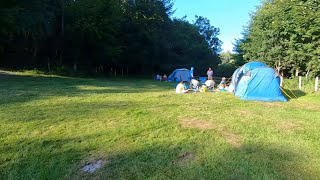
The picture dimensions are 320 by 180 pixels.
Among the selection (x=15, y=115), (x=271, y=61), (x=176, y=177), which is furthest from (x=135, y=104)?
(x=271, y=61)

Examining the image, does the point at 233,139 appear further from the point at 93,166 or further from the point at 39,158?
the point at 39,158

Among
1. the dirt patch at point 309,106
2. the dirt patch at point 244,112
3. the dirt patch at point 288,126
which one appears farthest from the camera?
the dirt patch at point 309,106

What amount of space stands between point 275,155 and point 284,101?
7.59 metres

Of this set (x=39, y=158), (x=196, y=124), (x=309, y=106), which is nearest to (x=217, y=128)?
(x=196, y=124)

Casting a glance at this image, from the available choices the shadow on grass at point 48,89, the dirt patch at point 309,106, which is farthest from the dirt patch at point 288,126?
the shadow on grass at point 48,89

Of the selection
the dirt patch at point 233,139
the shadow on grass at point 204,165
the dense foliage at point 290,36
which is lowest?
the shadow on grass at point 204,165

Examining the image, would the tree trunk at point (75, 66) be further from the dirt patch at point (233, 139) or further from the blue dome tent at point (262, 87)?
A: the dirt patch at point (233, 139)

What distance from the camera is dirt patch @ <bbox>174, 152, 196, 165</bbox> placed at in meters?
4.94

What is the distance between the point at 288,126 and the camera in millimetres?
7520

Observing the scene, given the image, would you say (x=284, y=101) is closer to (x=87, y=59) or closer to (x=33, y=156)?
(x=33, y=156)

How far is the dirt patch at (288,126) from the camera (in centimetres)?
726

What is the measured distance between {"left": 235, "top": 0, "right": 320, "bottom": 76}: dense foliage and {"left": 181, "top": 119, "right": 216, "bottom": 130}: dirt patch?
11808 mm

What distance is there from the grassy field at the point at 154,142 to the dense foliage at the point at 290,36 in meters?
9.83

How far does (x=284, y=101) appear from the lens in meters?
12.3
